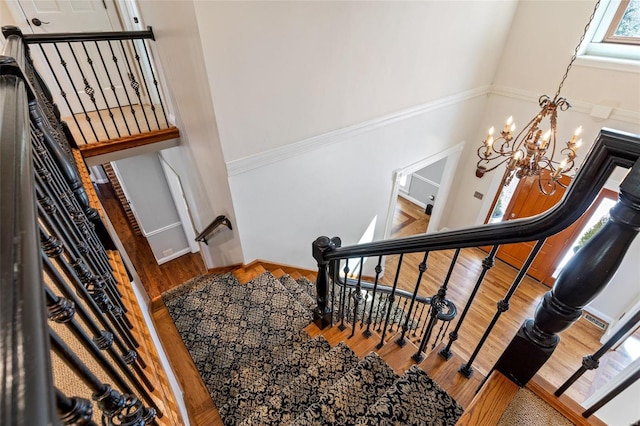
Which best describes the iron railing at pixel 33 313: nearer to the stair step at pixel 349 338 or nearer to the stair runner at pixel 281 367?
the stair runner at pixel 281 367

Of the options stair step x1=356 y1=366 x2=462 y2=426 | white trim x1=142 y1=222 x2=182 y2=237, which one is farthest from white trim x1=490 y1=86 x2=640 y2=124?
white trim x1=142 y1=222 x2=182 y2=237

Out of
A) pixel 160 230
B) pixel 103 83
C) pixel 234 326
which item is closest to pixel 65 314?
pixel 234 326

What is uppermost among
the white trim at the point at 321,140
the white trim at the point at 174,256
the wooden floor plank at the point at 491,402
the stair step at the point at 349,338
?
the white trim at the point at 321,140

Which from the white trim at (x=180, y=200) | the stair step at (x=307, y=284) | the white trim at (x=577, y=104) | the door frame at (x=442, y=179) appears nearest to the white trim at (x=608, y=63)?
the white trim at (x=577, y=104)

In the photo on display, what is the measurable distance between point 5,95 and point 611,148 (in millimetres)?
1395

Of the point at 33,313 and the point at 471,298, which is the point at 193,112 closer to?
the point at 471,298

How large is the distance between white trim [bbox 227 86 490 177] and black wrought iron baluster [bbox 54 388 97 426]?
2273 millimetres

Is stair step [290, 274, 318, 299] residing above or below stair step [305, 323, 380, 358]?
below

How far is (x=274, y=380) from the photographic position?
6.50 ft

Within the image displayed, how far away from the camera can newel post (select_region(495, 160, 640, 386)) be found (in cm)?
71

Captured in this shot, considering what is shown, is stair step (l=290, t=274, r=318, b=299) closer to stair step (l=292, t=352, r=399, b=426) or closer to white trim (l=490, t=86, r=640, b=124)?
stair step (l=292, t=352, r=399, b=426)

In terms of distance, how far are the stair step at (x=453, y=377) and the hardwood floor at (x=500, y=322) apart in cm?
248

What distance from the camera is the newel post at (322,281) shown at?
Result: 1.79 m

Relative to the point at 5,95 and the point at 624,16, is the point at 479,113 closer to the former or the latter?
the point at 624,16
